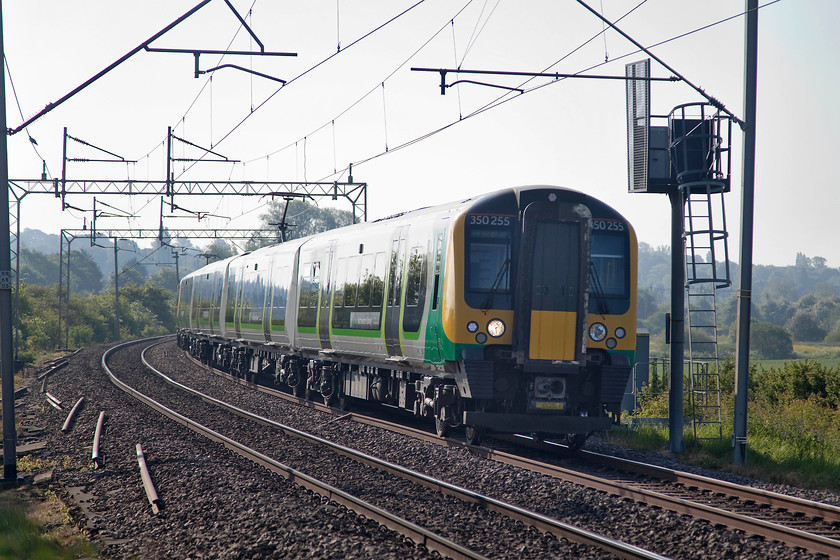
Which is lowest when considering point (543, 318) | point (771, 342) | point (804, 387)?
point (771, 342)

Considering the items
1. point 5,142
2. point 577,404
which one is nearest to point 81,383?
point 5,142

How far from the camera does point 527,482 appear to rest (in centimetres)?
1002

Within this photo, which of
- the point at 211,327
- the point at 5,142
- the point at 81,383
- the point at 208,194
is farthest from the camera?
the point at 211,327

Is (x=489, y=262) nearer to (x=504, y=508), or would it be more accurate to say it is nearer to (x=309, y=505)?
(x=504, y=508)

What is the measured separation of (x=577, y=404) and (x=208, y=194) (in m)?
19.8

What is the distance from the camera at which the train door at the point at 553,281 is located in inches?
465

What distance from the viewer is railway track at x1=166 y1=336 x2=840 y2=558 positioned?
755cm

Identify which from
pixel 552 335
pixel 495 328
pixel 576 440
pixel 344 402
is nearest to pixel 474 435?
pixel 576 440

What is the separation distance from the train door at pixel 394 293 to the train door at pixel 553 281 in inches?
106

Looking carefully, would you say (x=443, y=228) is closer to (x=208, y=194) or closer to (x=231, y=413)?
(x=231, y=413)

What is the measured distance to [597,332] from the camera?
1205 centimetres

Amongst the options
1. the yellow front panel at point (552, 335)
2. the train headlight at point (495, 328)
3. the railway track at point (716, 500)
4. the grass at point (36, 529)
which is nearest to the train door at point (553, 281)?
the yellow front panel at point (552, 335)

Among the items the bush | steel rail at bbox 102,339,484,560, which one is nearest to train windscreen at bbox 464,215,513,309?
steel rail at bbox 102,339,484,560

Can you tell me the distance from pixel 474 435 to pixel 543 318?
190 cm
